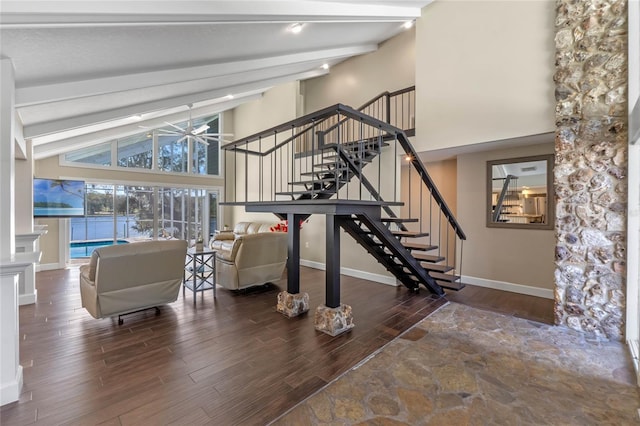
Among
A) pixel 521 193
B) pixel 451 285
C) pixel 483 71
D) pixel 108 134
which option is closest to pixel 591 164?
pixel 521 193

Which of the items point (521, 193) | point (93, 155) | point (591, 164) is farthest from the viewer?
point (93, 155)

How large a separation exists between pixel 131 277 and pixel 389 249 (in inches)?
133

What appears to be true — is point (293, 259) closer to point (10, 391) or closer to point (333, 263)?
point (333, 263)

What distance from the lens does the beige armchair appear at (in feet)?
11.4

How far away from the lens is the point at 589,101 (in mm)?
3486

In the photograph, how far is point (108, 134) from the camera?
23.5ft

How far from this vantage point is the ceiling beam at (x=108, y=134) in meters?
6.39

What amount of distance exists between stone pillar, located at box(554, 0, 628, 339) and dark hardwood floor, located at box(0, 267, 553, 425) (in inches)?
26.8

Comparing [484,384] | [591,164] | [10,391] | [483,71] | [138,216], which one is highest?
[483,71]

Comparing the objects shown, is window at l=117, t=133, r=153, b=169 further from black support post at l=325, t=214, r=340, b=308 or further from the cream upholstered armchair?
black support post at l=325, t=214, r=340, b=308

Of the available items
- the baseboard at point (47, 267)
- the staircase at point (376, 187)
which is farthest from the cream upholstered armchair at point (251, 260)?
the baseboard at point (47, 267)

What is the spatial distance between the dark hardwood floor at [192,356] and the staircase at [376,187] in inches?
24.6

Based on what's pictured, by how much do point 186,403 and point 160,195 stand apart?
8217 millimetres

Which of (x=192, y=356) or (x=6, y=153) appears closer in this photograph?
(x=6, y=153)
